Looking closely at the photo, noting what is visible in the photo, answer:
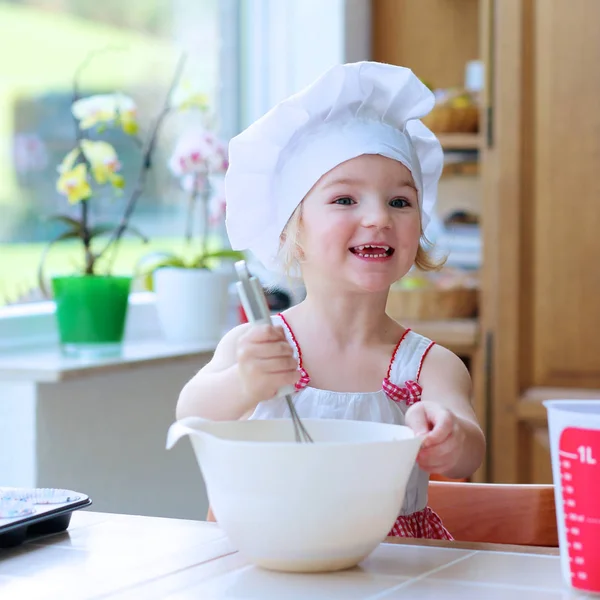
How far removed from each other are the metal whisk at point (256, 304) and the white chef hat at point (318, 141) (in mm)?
382

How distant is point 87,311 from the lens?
213 centimetres

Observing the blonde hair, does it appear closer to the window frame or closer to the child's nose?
the child's nose

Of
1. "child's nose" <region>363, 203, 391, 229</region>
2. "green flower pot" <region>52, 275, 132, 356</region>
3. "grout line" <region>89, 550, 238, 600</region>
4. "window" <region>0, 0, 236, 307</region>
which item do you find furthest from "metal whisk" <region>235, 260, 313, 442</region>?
"window" <region>0, 0, 236, 307</region>

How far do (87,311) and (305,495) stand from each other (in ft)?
4.61

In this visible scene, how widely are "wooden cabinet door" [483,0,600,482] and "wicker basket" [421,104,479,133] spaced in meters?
0.20

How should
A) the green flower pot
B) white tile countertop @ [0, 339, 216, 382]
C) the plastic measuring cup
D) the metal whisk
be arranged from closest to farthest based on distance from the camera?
1. the plastic measuring cup
2. the metal whisk
3. white tile countertop @ [0, 339, 216, 382]
4. the green flower pot

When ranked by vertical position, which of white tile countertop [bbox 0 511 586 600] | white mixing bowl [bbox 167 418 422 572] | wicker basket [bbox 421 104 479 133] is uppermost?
wicker basket [bbox 421 104 479 133]

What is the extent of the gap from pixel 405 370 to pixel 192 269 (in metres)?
1.20

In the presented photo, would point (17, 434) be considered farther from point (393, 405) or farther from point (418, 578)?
point (418, 578)

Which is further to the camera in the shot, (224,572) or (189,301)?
(189,301)

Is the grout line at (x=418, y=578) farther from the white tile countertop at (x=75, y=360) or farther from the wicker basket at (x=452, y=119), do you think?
the wicker basket at (x=452, y=119)

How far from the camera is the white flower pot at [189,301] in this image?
7.93 feet

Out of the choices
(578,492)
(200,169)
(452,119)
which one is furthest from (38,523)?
(452,119)

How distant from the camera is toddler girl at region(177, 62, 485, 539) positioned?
1254 mm
